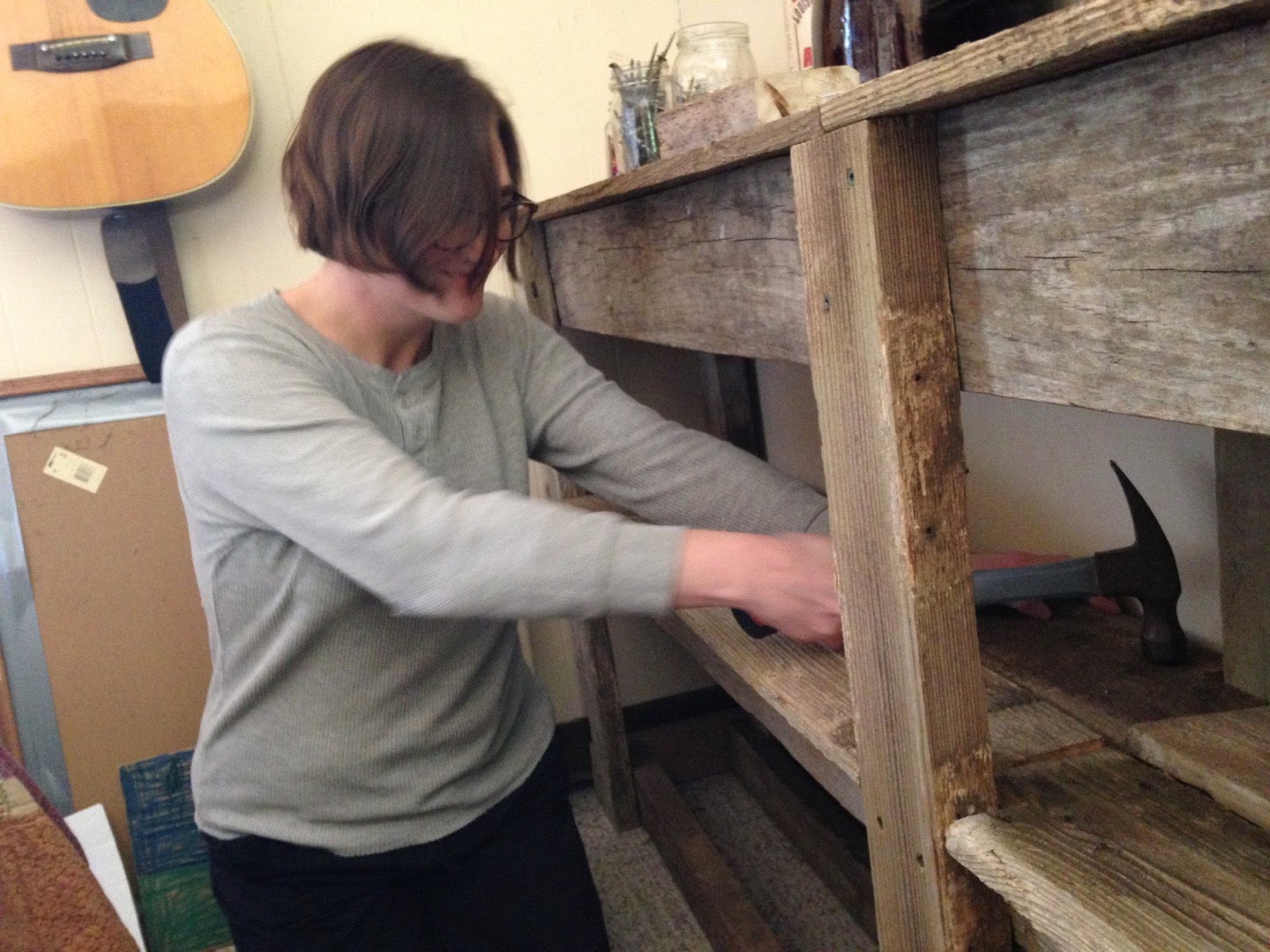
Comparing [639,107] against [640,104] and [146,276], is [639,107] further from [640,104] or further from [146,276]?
[146,276]

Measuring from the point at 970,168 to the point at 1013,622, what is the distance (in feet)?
2.32

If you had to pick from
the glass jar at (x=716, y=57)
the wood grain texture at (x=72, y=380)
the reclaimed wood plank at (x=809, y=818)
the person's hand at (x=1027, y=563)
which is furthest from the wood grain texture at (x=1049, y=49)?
the wood grain texture at (x=72, y=380)

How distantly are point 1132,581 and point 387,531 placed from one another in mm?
725

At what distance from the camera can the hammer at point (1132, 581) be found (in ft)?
3.29

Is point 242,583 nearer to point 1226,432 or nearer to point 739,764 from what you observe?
point 1226,432

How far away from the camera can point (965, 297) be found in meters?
0.60

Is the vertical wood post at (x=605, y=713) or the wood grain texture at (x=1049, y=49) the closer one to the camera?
the wood grain texture at (x=1049, y=49)

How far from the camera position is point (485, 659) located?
121 centimetres

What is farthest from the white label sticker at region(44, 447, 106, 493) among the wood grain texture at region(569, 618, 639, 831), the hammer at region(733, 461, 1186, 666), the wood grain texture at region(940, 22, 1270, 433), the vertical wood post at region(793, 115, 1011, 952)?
the wood grain texture at region(940, 22, 1270, 433)

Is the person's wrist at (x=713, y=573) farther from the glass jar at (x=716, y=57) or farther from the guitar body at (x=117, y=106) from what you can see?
the guitar body at (x=117, y=106)

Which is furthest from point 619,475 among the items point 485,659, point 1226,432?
point 1226,432

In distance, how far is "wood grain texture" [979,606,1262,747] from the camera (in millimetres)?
889

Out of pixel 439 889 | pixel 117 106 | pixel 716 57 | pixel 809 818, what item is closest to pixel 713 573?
pixel 439 889

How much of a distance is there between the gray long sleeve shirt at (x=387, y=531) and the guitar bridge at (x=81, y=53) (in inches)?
33.8
